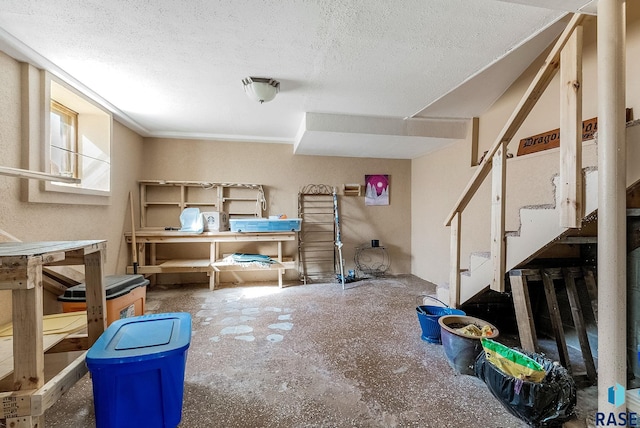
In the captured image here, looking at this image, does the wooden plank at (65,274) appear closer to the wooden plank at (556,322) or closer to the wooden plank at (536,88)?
the wooden plank at (536,88)

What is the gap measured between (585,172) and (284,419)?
7.28 feet

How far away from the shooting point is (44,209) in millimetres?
2338

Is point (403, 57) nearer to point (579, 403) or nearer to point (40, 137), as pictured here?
point (579, 403)

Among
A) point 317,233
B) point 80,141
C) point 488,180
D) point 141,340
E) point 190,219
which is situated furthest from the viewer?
point 317,233

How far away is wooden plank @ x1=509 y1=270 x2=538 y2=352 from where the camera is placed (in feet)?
6.36

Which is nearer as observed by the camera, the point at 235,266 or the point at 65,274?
the point at 65,274

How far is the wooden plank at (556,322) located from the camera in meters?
1.93

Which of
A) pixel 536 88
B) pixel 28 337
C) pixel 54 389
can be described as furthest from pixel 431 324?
pixel 28 337

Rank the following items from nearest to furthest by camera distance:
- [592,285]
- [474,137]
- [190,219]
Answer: [592,285] → [474,137] → [190,219]

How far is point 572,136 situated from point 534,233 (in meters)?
0.63

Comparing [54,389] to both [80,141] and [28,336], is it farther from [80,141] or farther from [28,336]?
[80,141]

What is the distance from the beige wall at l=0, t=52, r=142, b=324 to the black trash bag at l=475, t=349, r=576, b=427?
10.9ft

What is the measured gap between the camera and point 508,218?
2969 mm

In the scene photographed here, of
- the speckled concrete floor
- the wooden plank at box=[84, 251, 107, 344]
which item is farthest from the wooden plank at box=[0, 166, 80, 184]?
the speckled concrete floor
